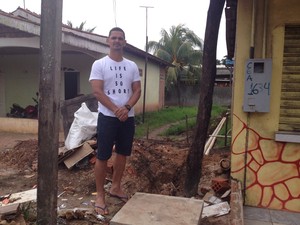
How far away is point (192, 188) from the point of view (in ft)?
14.1

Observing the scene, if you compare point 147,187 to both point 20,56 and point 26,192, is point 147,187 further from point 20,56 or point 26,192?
point 20,56

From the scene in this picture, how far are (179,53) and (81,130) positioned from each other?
779 inches

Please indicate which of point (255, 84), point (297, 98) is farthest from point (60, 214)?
point (297, 98)

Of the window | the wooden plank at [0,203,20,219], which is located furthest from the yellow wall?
the wooden plank at [0,203,20,219]

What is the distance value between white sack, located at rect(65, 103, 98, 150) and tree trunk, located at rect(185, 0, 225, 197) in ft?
8.77

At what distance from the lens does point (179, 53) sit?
25359 millimetres

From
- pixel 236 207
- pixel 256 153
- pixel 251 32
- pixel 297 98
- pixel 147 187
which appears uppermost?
pixel 251 32

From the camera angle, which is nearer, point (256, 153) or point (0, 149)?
point (256, 153)

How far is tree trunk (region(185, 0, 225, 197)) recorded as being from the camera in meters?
4.02

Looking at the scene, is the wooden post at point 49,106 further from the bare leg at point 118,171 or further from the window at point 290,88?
the window at point 290,88

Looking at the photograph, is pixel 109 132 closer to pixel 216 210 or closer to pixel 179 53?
pixel 216 210

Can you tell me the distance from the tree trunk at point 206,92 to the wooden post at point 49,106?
200cm

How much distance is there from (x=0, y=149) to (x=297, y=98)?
22.3 feet

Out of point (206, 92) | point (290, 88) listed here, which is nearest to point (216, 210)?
point (206, 92)
